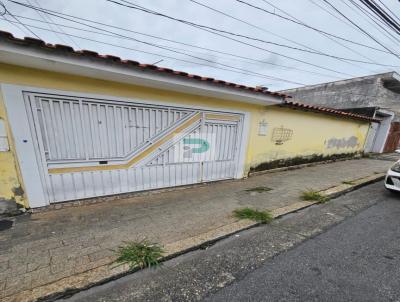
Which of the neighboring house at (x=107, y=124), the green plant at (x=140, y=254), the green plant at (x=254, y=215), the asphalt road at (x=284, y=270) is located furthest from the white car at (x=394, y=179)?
the green plant at (x=140, y=254)

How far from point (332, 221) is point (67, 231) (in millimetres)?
4654

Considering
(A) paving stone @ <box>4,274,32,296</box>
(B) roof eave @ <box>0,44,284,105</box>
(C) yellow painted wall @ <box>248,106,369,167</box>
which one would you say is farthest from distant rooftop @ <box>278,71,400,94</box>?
(A) paving stone @ <box>4,274,32,296</box>

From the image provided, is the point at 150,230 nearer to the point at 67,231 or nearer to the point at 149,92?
the point at 67,231

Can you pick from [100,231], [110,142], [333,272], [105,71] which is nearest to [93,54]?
[105,71]

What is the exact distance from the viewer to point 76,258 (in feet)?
7.28

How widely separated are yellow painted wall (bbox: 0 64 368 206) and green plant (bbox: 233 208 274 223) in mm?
2497

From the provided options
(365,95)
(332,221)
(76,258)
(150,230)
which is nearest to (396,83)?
(365,95)

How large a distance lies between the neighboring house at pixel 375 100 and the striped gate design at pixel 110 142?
12.7 metres

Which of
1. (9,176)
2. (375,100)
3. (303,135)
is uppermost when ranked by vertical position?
(375,100)

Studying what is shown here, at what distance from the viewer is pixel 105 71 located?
2.91 meters

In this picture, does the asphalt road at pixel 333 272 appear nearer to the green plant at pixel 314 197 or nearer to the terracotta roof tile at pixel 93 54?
the green plant at pixel 314 197

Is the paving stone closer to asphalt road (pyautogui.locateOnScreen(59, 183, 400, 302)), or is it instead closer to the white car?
asphalt road (pyautogui.locateOnScreen(59, 183, 400, 302))

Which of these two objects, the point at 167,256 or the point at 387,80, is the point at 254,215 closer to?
the point at 167,256

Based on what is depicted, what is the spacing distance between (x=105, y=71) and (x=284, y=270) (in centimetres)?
383
